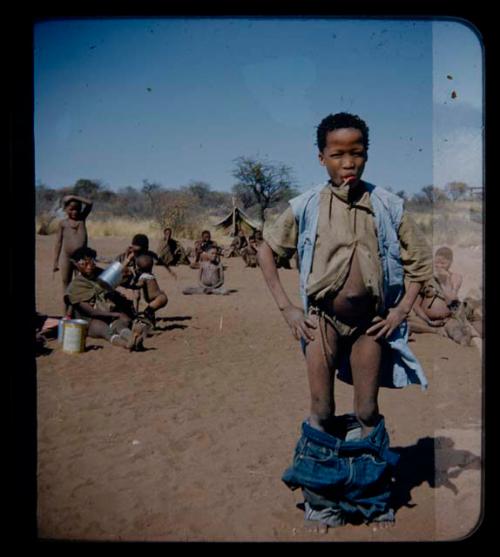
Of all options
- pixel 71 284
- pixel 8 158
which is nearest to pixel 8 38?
pixel 8 158

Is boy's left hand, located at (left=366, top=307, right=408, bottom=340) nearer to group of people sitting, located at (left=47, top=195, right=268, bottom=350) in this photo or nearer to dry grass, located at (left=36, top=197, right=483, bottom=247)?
dry grass, located at (left=36, top=197, right=483, bottom=247)

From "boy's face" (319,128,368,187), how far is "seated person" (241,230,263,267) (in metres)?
0.74

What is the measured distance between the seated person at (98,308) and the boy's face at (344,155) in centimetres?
144

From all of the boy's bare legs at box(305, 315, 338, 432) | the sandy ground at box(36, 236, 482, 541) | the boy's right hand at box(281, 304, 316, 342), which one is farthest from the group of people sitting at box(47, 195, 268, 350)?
the boy's bare legs at box(305, 315, 338, 432)

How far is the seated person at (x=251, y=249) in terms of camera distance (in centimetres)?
373

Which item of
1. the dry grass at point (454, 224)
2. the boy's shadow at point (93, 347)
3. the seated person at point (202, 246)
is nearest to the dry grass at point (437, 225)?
the dry grass at point (454, 224)

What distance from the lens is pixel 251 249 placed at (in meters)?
4.07

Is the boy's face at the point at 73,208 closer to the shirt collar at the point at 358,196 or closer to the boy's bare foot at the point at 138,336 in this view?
the boy's bare foot at the point at 138,336

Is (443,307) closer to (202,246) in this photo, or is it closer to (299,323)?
(299,323)

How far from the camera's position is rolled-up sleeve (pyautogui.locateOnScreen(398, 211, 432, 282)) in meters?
3.22

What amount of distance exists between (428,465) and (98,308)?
7.69 ft

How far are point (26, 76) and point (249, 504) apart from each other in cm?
240

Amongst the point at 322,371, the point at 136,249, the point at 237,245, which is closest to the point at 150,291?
the point at 136,249

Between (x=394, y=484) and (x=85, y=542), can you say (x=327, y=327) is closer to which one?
(x=394, y=484)
